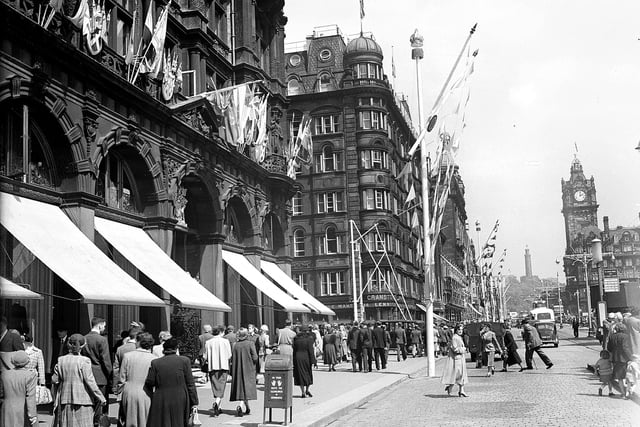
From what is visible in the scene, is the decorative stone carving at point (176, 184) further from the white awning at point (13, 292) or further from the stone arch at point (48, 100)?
the white awning at point (13, 292)

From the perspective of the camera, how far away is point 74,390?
1110 cm

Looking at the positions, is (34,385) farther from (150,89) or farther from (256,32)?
(256,32)

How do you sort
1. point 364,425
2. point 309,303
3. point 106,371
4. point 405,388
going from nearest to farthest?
point 106,371 → point 364,425 → point 405,388 → point 309,303

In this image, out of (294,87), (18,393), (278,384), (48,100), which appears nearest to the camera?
(18,393)

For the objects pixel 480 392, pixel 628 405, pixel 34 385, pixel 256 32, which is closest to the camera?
pixel 34 385

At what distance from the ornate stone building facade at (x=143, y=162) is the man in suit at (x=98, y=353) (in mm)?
2666

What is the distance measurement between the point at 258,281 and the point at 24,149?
15.0 meters

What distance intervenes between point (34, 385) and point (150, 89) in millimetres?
16753

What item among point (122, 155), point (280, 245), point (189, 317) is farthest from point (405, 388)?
point (280, 245)

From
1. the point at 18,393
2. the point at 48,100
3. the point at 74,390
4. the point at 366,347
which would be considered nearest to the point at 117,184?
the point at 48,100

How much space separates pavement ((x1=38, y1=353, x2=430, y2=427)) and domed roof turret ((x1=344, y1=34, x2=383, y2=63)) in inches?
1647

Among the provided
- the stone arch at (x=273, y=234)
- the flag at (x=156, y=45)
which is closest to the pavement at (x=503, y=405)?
the flag at (x=156, y=45)

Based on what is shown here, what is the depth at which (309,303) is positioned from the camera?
35.5 meters

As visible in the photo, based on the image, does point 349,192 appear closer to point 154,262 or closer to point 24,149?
point 154,262
